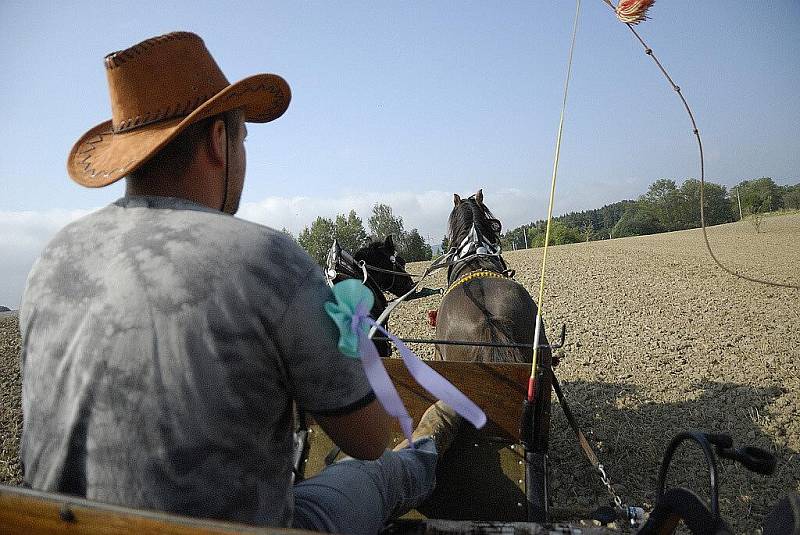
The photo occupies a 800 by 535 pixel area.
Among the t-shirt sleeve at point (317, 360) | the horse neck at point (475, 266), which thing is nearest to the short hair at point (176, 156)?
the t-shirt sleeve at point (317, 360)

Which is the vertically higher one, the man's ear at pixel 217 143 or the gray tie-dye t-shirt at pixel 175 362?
the man's ear at pixel 217 143

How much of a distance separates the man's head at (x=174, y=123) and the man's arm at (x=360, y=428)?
66 centimetres

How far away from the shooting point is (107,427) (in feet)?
3.64

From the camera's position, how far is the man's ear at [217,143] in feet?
4.52

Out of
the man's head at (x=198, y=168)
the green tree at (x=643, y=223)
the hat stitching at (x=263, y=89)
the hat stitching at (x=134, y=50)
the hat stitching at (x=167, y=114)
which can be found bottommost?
the man's head at (x=198, y=168)

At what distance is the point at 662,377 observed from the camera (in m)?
6.42

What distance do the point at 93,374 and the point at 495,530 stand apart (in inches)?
58.0

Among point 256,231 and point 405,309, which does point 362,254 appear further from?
point 405,309

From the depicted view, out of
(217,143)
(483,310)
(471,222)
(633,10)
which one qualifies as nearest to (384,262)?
(471,222)

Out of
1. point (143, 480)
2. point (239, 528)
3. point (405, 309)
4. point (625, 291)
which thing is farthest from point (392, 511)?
point (625, 291)

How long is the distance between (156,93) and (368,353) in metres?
0.92

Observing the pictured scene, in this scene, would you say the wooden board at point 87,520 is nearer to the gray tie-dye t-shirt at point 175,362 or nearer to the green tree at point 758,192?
the gray tie-dye t-shirt at point 175,362

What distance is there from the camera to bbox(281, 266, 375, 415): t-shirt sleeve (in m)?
1.17

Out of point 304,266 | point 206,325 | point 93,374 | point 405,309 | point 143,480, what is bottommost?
point 405,309
